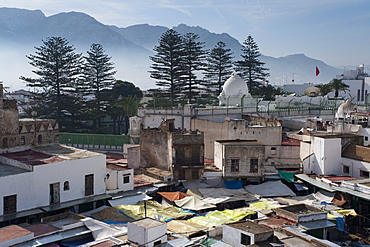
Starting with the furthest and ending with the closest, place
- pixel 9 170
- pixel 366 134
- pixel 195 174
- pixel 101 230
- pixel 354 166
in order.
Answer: pixel 366 134, pixel 195 174, pixel 354 166, pixel 9 170, pixel 101 230

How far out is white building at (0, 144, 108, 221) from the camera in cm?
1661

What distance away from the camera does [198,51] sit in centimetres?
4459

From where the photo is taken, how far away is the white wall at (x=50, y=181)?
16.7 m

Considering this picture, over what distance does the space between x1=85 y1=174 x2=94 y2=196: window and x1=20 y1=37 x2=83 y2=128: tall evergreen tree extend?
2156cm

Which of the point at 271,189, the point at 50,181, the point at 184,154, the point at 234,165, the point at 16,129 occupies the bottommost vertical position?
the point at 271,189

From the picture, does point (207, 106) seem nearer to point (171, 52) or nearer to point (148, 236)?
point (171, 52)

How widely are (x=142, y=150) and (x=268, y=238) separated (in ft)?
41.3

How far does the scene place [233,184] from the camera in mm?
22016

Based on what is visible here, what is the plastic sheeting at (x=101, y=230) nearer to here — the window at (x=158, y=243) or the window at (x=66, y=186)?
the window at (x=158, y=243)

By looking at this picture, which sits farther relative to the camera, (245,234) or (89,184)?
(89,184)

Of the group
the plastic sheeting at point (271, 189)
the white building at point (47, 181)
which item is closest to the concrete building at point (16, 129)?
the white building at point (47, 181)

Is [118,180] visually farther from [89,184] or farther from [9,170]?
[9,170]

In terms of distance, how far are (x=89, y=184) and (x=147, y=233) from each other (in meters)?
6.76

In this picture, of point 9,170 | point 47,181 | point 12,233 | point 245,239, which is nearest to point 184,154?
point 47,181
